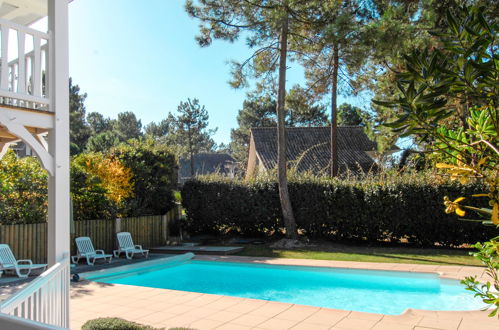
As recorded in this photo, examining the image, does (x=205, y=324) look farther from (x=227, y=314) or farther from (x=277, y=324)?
(x=277, y=324)

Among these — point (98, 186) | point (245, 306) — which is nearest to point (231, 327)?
point (245, 306)

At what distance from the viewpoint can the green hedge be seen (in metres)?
14.2

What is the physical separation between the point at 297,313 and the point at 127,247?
822 cm

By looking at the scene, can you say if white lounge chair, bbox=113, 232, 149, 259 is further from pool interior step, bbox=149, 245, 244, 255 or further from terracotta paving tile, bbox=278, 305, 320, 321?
terracotta paving tile, bbox=278, 305, 320, 321

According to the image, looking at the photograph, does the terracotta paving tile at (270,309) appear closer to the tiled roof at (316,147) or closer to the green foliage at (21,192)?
the green foliage at (21,192)

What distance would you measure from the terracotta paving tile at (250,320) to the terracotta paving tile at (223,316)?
0.39 feet

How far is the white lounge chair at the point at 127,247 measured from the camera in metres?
13.6

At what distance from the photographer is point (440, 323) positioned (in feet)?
21.0

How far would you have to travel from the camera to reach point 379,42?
39.6 ft

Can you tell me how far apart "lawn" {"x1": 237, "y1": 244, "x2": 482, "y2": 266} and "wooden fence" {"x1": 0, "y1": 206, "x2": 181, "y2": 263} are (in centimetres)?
366

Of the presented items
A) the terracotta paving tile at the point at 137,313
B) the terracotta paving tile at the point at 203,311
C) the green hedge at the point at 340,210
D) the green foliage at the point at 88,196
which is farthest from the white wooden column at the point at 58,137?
the green hedge at the point at 340,210

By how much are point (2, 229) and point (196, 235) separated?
8.56 m

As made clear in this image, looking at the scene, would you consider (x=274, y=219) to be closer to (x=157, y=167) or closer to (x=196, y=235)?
(x=196, y=235)

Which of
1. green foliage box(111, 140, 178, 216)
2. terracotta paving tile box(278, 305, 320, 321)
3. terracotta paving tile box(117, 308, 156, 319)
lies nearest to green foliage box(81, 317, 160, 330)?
terracotta paving tile box(117, 308, 156, 319)
